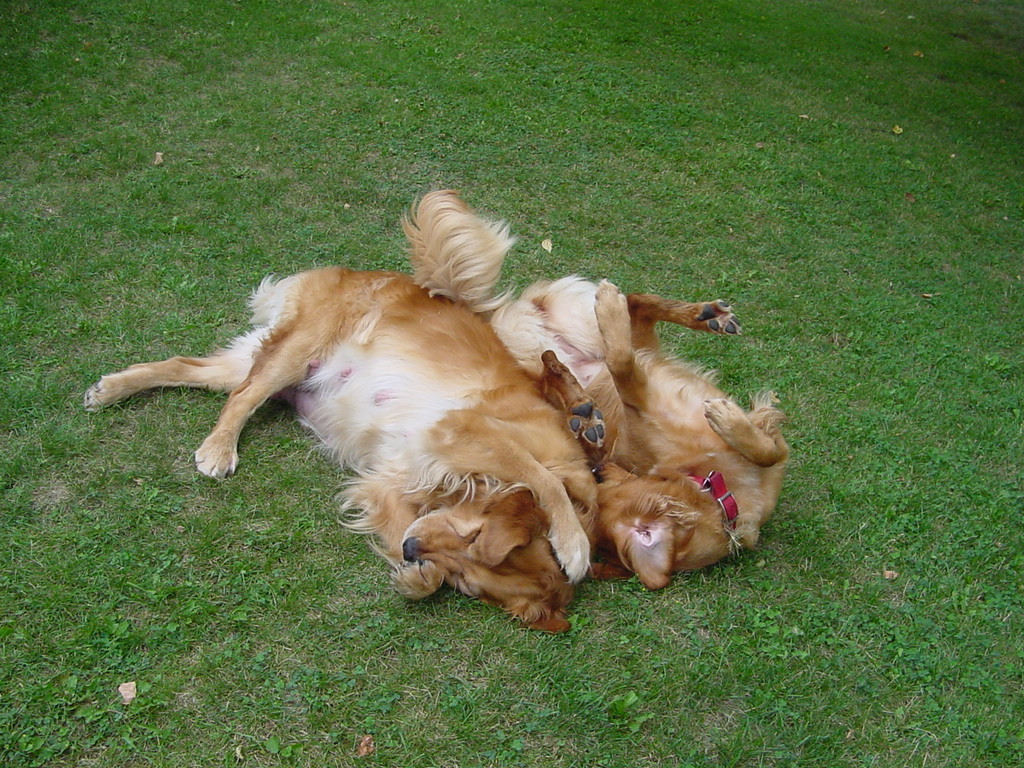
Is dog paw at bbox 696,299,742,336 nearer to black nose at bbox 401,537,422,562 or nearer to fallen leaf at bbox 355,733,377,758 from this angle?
black nose at bbox 401,537,422,562

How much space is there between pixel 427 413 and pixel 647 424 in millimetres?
1225

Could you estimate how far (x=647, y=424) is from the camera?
4.33 metres

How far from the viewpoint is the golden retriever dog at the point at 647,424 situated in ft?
12.4

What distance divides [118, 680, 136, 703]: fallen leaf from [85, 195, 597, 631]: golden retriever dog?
1.10m

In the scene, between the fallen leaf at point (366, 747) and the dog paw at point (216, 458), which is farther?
the dog paw at point (216, 458)

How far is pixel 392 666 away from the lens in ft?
10.7

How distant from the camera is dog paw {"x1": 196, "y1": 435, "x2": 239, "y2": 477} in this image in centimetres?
396

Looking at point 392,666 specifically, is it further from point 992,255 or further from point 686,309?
point 992,255

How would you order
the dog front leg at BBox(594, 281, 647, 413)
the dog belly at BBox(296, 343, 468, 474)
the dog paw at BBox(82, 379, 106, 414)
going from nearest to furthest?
the dog belly at BBox(296, 343, 468, 474)
the dog paw at BBox(82, 379, 106, 414)
the dog front leg at BBox(594, 281, 647, 413)

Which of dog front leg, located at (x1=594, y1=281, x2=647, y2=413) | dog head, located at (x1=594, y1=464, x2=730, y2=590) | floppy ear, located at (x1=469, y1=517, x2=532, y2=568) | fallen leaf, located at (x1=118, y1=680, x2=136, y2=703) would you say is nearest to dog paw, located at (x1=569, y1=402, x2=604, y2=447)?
dog head, located at (x1=594, y1=464, x2=730, y2=590)

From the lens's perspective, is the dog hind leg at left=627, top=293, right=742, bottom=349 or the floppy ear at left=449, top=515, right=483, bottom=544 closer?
the floppy ear at left=449, top=515, right=483, bottom=544

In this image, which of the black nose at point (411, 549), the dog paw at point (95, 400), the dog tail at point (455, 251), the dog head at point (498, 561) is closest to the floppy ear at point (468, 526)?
the dog head at point (498, 561)

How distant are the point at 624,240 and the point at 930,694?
14.0 ft

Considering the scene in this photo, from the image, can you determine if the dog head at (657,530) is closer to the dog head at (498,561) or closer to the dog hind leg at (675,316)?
the dog head at (498,561)
